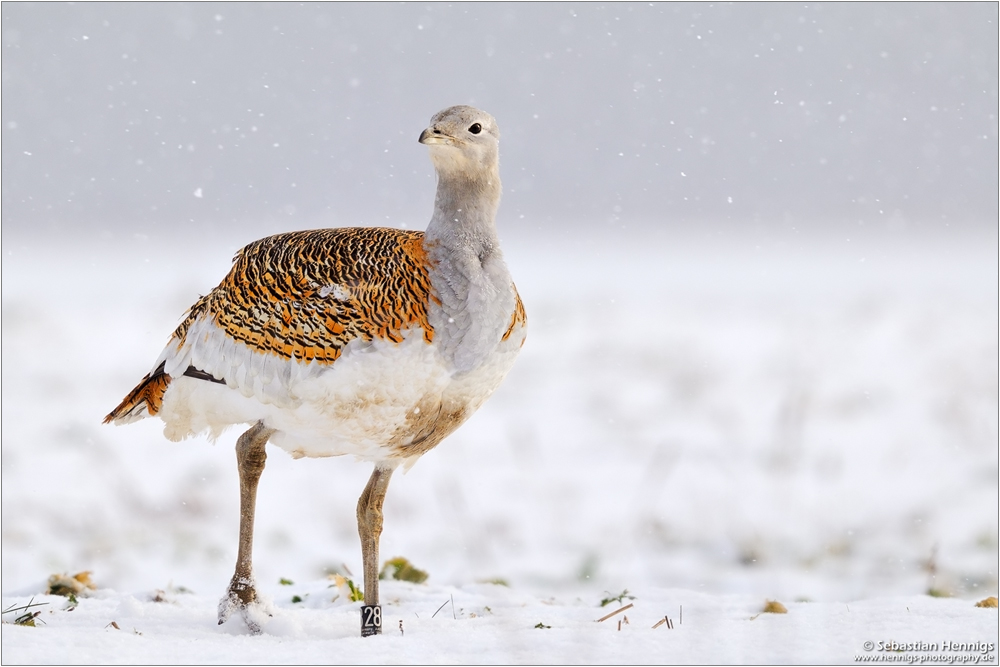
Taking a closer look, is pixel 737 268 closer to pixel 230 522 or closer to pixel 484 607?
pixel 230 522

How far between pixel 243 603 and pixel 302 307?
1.19 metres

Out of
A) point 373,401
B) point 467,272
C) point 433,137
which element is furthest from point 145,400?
point 433,137

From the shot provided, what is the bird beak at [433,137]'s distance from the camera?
357 cm

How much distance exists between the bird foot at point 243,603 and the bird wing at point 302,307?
0.77m

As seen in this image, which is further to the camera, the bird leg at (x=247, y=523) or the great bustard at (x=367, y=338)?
the bird leg at (x=247, y=523)

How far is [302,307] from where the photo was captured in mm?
3596

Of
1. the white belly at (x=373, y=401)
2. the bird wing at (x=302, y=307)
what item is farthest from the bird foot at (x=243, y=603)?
the bird wing at (x=302, y=307)

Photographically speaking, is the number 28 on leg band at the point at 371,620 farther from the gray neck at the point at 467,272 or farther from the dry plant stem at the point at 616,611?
the gray neck at the point at 467,272

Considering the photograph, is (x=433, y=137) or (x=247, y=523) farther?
(x=247, y=523)

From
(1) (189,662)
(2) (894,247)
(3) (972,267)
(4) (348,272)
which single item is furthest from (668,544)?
(2) (894,247)

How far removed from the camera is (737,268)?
70.2 ft

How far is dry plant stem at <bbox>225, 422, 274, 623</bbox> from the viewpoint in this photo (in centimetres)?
382

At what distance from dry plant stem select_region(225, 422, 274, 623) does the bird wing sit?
0.23m

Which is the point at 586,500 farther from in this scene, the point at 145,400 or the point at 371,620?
the point at 145,400
